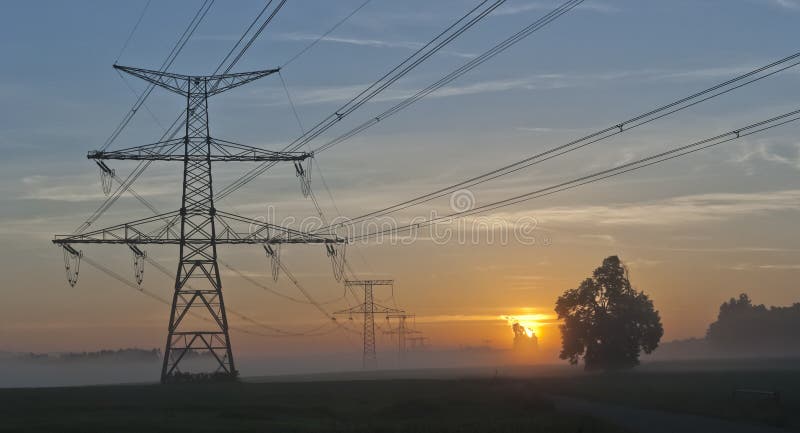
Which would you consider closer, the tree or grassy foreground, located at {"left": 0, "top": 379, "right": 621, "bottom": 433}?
grassy foreground, located at {"left": 0, "top": 379, "right": 621, "bottom": 433}

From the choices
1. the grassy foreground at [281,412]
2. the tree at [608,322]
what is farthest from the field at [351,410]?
the tree at [608,322]

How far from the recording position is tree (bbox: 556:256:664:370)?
116 meters

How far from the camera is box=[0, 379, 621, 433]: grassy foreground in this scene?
41312 mm

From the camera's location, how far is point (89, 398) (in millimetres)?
67188

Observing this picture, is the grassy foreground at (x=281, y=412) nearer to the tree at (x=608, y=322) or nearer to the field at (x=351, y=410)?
the field at (x=351, y=410)

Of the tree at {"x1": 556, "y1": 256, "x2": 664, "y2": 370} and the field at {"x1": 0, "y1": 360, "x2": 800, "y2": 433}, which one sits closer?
the field at {"x1": 0, "y1": 360, "x2": 800, "y2": 433}

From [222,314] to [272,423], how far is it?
19233 mm

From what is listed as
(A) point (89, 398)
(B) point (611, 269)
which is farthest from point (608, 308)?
(A) point (89, 398)

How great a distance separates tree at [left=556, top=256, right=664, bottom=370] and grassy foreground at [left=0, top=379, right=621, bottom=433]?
48277 mm

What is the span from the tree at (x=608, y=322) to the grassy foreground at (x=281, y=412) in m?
48.3

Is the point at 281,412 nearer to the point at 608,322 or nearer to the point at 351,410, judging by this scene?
the point at 351,410

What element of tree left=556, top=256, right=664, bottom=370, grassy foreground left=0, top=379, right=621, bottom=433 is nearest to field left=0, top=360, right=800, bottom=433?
grassy foreground left=0, top=379, right=621, bottom=433

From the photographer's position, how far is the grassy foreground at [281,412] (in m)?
41.3

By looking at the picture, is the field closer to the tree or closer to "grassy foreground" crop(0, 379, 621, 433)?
"grassy foreground" crop(0, 379, 621, 433)
